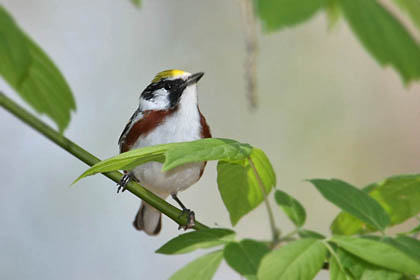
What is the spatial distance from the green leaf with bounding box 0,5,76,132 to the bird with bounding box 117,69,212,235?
4.83ft

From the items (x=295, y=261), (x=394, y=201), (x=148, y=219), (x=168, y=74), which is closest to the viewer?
(x=295, y=261)

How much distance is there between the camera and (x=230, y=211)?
1.08m

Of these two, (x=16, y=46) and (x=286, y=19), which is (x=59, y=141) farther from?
(x=286, y=19)

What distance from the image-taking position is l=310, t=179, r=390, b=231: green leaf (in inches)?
38.1

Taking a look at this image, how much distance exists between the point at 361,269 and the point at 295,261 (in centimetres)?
17

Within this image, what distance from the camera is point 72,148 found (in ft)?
3.02

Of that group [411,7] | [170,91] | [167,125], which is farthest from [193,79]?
[411,7]

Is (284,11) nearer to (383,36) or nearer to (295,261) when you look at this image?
(383,36)

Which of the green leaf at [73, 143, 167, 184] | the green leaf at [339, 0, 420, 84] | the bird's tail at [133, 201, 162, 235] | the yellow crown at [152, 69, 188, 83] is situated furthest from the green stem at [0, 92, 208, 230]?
the bird's tail at [133, 201, 162, 235]

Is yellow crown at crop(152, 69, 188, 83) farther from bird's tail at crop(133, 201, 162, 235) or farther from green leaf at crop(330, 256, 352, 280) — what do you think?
green leaf at crop(330, 256, 352, 280)

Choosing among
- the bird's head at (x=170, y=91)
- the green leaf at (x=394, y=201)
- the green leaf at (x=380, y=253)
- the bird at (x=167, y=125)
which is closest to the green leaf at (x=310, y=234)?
the green leaf at (x=380, y=253)

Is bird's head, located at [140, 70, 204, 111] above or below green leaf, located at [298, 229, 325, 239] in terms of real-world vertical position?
above

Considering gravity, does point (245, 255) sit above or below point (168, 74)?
below

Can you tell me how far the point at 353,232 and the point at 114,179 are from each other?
1.84 ft
